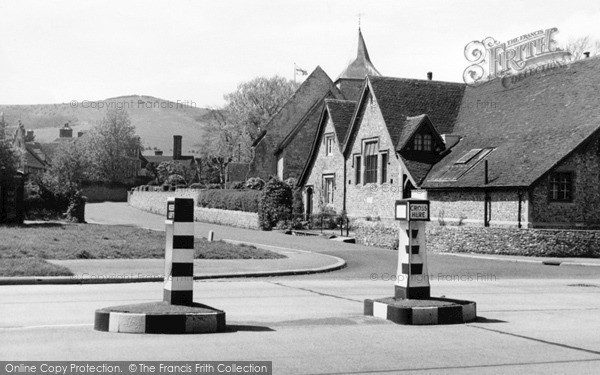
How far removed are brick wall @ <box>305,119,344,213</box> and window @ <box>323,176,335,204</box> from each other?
0.68 feet

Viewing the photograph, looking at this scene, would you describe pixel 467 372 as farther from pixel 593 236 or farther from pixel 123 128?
pixel 123 128

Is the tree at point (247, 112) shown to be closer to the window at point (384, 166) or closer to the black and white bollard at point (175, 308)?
the window at point (384, 166)

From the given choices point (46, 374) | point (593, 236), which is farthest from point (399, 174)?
point (46, 374)

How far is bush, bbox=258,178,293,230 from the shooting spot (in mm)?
43938

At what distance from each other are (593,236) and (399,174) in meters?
14.1

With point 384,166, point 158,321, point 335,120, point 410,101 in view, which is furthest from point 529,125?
point 158,321

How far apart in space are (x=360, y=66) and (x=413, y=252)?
65776 mm

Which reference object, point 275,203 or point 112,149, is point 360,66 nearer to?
point 275,203

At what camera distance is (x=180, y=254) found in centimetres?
880

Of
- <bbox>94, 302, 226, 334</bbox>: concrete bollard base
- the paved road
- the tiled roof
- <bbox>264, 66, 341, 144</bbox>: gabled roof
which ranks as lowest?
the paved road

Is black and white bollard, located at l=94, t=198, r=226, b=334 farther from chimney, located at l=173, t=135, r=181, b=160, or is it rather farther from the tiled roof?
chimney, located at l=173, t=135, r=181, b=160

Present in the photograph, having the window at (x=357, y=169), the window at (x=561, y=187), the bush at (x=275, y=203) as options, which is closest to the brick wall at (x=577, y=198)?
the window at (x=561, y=187)

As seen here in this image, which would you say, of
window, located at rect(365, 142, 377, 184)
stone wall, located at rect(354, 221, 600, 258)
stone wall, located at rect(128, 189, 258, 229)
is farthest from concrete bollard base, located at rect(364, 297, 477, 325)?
window, located at rect(365, 142, 377, 184)

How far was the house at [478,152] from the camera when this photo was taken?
3250 cm
